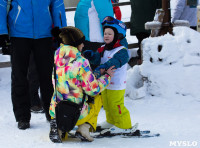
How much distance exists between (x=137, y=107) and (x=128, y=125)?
135cm

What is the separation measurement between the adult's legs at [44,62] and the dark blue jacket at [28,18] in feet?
0.32

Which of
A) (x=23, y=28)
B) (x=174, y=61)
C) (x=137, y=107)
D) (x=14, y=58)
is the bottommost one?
(x=137, y=107)

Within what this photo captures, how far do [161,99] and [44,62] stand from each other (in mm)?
2011

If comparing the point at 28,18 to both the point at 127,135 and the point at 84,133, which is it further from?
the point at 127,135

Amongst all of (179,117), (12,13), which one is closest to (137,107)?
(179,117)

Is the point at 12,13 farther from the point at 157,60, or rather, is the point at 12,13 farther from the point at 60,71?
the point at 157,60

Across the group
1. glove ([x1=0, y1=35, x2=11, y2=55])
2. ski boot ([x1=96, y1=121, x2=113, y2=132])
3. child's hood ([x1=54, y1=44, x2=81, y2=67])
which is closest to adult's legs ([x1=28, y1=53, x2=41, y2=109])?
glove ([x1=0, y1=35, x2=11, y2=55])

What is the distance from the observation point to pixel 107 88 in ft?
13.7

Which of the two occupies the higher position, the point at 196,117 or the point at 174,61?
the point at 174,61

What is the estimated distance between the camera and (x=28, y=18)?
4340 mm

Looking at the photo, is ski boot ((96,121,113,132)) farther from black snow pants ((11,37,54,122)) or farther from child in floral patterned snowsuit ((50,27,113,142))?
black snow pants ((11,37,54,122))

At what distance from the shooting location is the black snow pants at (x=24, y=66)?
14.4 feet

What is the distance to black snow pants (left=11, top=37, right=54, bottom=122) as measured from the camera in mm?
4387

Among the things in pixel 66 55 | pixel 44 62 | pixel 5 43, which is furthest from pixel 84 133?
pixel 5 43
